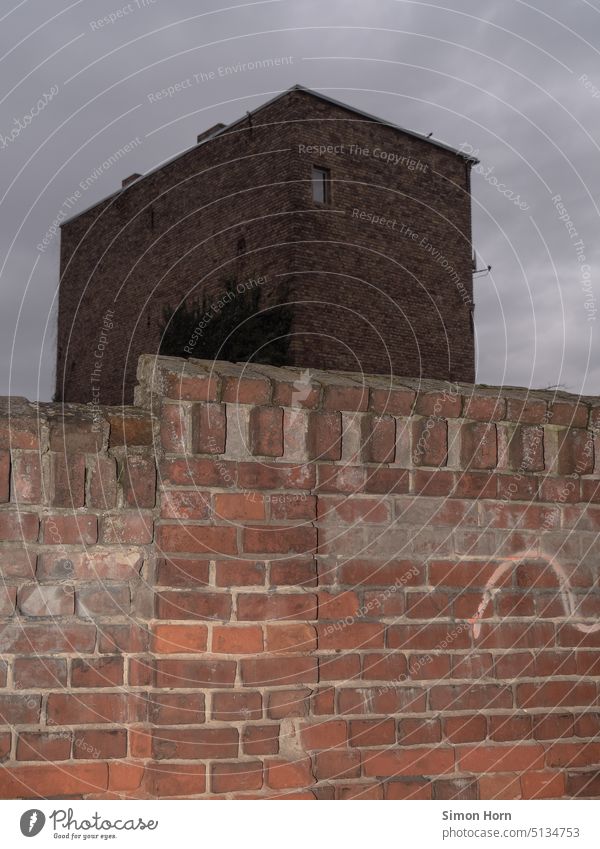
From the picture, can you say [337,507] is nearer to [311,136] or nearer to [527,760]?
[527,760]

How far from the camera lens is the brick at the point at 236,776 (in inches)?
108

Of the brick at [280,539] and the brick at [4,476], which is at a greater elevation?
the brick at [4,476]

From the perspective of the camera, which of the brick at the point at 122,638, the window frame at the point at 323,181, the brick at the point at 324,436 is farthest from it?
the window frame at the point at 323,181

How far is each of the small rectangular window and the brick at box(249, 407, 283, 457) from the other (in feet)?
51.9

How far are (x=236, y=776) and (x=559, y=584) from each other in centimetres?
129

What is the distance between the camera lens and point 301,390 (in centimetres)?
296

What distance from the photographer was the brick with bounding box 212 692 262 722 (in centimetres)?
275

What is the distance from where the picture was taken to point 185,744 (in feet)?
8.90

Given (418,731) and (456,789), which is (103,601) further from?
(456,789)

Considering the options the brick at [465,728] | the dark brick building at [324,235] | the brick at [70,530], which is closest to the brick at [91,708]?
the brick at [70,530]
